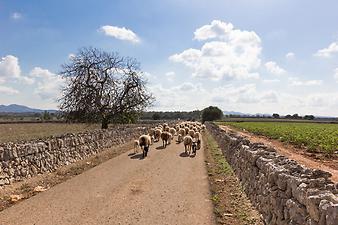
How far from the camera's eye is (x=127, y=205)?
11773mm

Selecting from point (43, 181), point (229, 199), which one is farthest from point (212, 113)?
point (229, 199)

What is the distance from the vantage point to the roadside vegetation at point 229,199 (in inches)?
415

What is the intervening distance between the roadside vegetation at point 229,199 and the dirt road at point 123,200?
29cm

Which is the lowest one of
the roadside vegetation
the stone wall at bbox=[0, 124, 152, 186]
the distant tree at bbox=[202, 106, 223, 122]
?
the roadside vegetation

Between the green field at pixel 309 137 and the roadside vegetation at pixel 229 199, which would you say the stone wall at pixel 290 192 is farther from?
the green field at pixel 309 137

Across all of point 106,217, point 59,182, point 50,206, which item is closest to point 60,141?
point 59,182

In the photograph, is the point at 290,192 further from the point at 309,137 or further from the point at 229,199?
the point at 309,137

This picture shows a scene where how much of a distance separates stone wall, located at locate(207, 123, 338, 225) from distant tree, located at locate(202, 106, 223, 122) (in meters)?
125

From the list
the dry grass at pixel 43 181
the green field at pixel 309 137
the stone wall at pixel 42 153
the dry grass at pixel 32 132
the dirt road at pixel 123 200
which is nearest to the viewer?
the dirt road at pixel 123 200

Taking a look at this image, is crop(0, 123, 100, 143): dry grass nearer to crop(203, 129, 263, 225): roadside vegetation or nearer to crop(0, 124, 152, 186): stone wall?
crop(0, 124, 152, 186): stone wall

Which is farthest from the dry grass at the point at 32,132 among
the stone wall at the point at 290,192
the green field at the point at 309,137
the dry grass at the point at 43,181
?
the stone wall at the point at 290,192

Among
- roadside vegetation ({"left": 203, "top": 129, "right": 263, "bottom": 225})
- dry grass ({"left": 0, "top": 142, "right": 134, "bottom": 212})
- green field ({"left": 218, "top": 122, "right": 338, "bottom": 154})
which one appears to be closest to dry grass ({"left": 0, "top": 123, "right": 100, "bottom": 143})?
dry grass ({"left": 0, "top": 142, "right": 134, "bottom": 212})

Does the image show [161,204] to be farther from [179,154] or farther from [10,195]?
[179,154]

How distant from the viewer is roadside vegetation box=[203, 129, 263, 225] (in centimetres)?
1054
